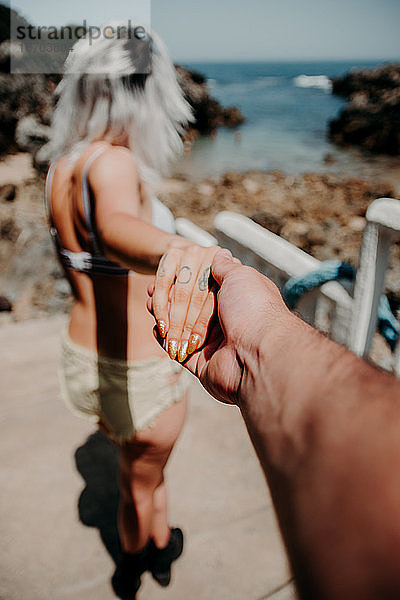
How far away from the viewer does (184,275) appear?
1.11m

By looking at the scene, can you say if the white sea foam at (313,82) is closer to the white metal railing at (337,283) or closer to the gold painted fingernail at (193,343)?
the white metal railing at (337,283)

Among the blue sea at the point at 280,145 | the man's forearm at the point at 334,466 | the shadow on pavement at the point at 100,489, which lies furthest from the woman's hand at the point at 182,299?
the blue sea at the point at 280,145

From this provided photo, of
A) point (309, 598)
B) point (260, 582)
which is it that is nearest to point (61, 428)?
point (260, 582)

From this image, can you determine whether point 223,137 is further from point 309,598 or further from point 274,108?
point 309,598

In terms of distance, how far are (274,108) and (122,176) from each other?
47618mm

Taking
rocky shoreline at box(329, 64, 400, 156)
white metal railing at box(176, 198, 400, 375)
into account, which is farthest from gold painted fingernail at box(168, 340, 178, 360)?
rocky shoreline at box(329, 64, 400, 156)

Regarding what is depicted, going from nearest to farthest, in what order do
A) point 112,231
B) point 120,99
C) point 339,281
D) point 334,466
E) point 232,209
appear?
1. point 334,466
2. point 112,231
3. point 120,99
4. point 339,281
5. point 232,209

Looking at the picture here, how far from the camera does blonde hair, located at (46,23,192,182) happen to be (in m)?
1.51

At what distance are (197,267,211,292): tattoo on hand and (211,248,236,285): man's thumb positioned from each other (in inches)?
0.6

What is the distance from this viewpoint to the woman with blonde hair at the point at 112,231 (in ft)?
4.67

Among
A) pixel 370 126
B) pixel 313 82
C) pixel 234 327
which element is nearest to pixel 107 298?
pixel 234 327

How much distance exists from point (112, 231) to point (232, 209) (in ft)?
28.3

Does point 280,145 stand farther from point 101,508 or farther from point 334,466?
point 334,466

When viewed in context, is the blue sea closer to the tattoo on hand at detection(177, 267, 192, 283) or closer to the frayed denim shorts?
the frayed denim shorts
